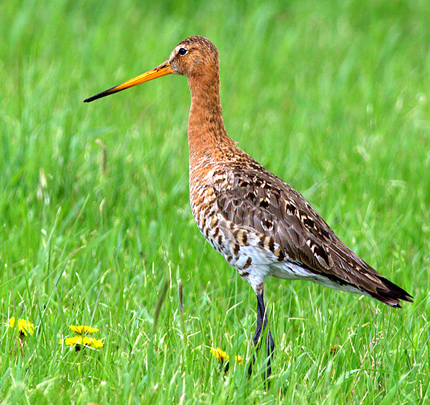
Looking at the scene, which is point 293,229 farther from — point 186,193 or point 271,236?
point 186,193

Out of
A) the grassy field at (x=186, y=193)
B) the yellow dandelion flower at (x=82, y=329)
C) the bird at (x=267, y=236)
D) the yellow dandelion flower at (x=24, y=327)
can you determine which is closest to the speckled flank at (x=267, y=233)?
the bird at (x=267, y=236)

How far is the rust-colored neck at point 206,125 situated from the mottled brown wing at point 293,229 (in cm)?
36

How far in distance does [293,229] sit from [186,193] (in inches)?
78.4

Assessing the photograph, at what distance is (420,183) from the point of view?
252 inches

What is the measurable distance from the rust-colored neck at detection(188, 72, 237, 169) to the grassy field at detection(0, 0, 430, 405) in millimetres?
739

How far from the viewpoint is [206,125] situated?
4715 millimetres

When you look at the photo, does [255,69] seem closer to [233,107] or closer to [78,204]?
[233,107]

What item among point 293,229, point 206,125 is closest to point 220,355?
point 293,229

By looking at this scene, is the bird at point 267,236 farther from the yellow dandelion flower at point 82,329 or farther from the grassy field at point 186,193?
the yellow dandelion flower at point 82,329

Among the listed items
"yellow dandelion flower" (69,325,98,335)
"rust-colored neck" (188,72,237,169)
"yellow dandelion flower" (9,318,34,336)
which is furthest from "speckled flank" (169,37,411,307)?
"yellow dandelion flower" (9,318,34,336)

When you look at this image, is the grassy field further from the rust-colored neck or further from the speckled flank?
the rust-colored neck

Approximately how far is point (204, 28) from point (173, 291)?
19.8 ft

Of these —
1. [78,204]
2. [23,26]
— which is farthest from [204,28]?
[78,204]

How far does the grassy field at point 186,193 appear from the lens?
3461 millimetres
